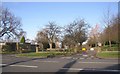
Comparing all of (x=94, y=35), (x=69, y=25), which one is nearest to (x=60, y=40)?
(x=69, y=25)

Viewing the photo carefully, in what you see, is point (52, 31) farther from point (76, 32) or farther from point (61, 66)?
point (61, 66)

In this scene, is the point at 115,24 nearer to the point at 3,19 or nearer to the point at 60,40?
the point at 3,19

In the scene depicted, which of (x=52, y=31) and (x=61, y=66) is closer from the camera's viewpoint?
(x=61, y=66)

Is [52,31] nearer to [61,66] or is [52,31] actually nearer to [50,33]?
[50,33]

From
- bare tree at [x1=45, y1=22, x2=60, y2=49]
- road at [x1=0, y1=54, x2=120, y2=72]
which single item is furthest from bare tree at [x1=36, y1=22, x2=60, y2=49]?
road at [x1=0, y1=54, x2=120, y2=72]

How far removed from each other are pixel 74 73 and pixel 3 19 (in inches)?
1985

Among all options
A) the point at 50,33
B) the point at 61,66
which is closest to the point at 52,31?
the point at 50,33

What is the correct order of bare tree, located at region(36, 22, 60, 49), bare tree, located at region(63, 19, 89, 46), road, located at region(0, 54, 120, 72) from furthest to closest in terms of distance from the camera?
bare tree, located at region(36, 22, 60, 49) → bare tree, located at region(63, 19, 89, 46) → road, located at region(0, 54, 120, 72)

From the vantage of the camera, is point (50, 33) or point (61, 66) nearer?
point (61, 66)

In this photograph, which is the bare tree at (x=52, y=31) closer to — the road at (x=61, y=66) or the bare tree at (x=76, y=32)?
the bare tree at (x=76, y=32)

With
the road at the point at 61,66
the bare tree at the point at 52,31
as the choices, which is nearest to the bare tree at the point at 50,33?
the bare tree at the point at 52,31

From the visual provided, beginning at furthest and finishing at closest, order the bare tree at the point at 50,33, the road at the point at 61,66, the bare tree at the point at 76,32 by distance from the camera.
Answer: the bare tree at the point at 50,33 → the bare tree at the point at 76,32 → the road at the point at 61,66

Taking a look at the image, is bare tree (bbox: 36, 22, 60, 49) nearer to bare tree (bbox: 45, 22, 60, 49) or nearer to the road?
bare tree (bbox: 45, 22, 60, 49)

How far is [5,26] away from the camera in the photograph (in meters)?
61.3
